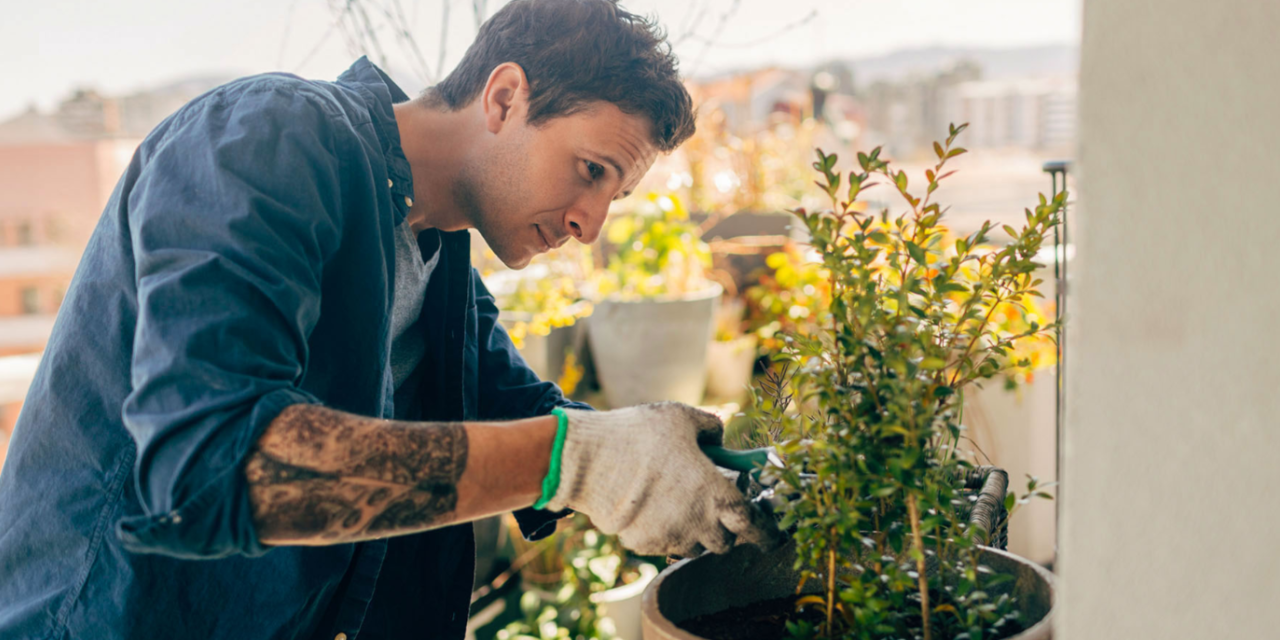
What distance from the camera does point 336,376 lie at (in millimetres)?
970

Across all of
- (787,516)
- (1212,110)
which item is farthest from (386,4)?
(1212,110)

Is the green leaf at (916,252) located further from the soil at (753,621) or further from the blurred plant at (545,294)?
the blurred plant at (545,294)

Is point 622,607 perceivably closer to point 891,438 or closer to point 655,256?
point 655,256

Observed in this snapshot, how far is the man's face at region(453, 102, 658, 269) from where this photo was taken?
1.11 meters

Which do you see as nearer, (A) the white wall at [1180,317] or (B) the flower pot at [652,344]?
(A) the white wall at [1180,317]

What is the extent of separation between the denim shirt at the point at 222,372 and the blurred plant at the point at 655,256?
1.36 meters

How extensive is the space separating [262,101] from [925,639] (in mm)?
779

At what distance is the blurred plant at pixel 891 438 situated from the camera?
67cm

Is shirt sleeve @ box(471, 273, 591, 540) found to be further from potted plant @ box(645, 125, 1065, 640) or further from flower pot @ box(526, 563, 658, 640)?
flower pot @ box(526, 563, 658, 640)

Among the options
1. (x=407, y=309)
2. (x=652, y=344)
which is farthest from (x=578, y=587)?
(x=407, y=309)

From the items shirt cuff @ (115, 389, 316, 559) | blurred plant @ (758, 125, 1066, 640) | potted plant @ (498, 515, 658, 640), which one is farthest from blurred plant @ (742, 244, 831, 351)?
shirt cuff @ (115, 389, 316, 559)

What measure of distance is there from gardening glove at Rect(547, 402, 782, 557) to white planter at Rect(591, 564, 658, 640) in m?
1.45

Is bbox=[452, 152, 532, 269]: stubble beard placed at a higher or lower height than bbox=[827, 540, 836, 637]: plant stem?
higher

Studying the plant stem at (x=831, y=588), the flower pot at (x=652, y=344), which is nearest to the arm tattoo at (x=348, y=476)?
the plant stem at (x=831, y=588)
